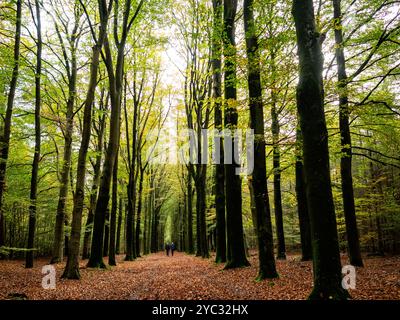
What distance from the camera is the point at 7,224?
84.8ft

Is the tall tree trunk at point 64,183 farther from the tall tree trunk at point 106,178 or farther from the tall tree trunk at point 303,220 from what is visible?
the tall tree trunk at point 303,220

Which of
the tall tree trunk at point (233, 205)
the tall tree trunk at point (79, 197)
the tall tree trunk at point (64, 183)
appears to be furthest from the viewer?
the tall tree trunk at point (64, 183)

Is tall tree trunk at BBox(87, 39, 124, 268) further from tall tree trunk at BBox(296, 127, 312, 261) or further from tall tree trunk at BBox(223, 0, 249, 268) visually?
tall tree trunk at BBox(296, 127, 312, 261)

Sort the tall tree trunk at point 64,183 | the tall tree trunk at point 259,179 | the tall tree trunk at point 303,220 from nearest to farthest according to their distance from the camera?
1. the tall tree trunk at point 259,179
2. the tall tree trunk at point 303,220
3. the tall tree trunk at point 64,183

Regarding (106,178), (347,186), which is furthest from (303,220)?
(106,178)

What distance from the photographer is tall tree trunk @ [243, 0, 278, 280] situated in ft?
27.1

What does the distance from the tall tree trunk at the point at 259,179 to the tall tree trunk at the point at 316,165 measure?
2.82 metres

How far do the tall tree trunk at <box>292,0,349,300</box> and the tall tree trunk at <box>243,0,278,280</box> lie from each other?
2823 millimetres

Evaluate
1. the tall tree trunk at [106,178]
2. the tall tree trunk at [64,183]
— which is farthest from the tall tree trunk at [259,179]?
the tall tree trunk at [64,183]

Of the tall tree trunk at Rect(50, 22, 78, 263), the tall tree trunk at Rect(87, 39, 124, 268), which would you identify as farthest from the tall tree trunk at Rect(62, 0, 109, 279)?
the tall tree trunk at Rect(50, 22, 78, 263)

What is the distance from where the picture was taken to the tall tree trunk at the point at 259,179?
8.26 meters

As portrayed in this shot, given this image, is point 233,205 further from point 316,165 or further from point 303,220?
point 316,165

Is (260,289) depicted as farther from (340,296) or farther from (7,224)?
(7,224)

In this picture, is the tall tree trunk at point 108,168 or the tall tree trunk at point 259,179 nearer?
the tall tree trunk at point 259,179
